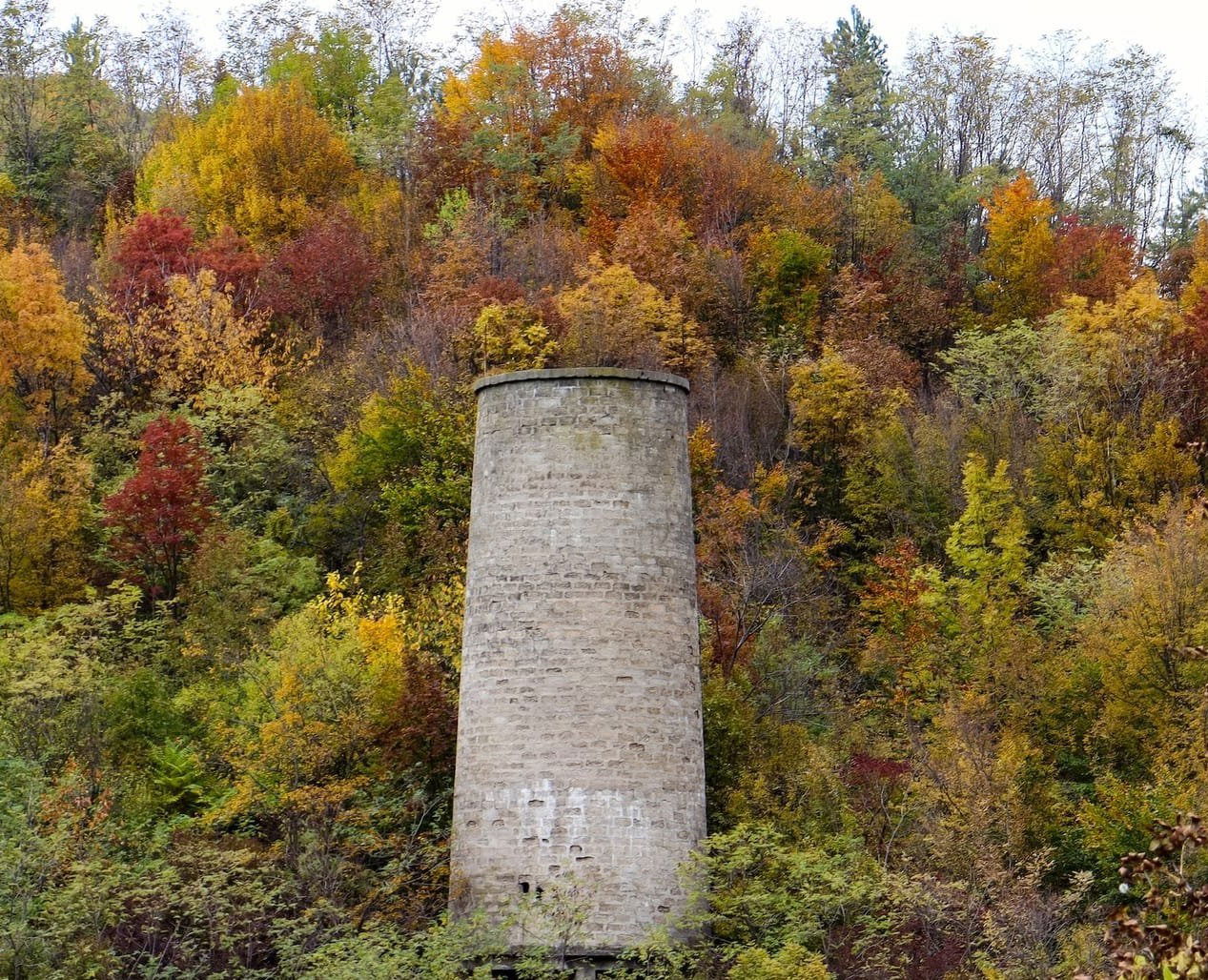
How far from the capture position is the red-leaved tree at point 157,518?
33.0m

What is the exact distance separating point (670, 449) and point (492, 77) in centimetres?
3216

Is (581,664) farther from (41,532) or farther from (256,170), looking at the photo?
(256,170)

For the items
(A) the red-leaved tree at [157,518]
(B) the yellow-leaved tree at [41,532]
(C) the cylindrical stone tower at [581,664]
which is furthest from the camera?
(A) the red-leaved tree at [157,518]

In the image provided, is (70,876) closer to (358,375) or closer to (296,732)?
(296,732)

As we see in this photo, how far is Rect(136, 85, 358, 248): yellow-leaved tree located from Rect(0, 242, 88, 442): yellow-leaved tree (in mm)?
9790

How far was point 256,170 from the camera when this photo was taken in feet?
165

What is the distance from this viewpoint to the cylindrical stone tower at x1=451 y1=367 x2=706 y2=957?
810 inches

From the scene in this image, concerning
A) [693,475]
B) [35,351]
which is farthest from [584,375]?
[35,351]

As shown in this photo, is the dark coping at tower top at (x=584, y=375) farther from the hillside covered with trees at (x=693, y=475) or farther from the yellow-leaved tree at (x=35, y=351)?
the yellow-leaved tree at (x=35, y=351)

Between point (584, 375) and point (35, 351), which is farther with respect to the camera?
point (35, 351)

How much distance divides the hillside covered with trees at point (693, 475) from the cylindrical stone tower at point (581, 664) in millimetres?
732

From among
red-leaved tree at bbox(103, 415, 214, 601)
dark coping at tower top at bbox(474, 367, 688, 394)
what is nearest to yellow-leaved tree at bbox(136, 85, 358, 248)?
red-leaved tree at bbox(103, 415, 214, 601)

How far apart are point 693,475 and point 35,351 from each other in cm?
1316

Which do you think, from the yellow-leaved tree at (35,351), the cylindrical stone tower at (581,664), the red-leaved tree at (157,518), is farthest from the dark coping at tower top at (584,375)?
the yellow-leaved tree at (35,351)
